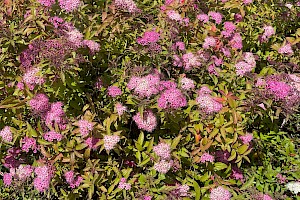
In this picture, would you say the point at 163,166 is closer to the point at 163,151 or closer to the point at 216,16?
the point at 163,151

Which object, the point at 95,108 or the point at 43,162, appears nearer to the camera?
the point at 43,162

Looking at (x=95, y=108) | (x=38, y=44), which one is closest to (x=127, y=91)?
(x=95, y=108)

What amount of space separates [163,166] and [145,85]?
1.32ft

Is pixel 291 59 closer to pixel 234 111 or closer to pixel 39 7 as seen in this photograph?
pixel 234 111

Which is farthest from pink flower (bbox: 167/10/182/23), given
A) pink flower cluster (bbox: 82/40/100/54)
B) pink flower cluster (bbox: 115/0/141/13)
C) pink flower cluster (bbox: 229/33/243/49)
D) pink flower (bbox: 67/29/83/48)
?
pink flower (bbox: 67/29/83/48)

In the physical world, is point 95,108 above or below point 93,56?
below

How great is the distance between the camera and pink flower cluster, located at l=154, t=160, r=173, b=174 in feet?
6.61

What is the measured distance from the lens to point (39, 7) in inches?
90.3

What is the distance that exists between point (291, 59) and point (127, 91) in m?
1.32

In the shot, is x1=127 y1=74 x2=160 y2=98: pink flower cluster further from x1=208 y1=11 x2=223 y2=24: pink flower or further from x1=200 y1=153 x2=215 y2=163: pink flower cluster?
x1=208 y1=11 x2=223 y2=24: pink flower

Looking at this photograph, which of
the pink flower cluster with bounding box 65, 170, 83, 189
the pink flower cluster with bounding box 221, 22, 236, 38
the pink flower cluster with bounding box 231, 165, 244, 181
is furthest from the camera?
the pink flower cluster with bounding box 221, 22, 236, 38

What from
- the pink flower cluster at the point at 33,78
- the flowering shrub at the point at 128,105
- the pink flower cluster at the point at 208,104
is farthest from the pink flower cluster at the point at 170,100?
the pink flower cluster at the point at 33,78

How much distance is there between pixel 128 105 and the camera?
2268 mm

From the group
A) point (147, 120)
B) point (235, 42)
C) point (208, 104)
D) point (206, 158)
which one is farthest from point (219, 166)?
point (235, 42)
